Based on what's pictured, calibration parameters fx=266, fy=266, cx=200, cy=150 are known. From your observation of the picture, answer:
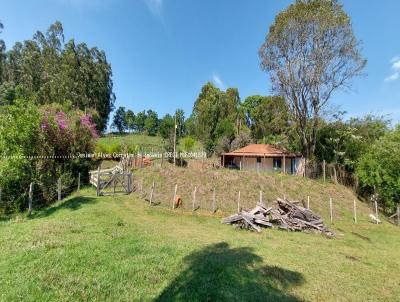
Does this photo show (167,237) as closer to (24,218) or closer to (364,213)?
(24,218)

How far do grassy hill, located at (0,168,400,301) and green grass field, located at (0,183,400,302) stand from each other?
2 centimetres

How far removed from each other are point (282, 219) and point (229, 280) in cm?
840

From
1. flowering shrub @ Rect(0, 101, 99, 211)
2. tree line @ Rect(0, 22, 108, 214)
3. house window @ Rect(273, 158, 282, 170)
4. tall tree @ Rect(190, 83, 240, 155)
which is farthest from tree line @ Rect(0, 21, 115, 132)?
house window @ Rect(273, 158, 282, 170)

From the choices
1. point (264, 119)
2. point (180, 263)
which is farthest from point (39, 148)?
point (264, 119)

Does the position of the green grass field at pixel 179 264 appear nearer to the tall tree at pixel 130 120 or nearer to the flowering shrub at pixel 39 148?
the flowering shrub at pixel 39 148

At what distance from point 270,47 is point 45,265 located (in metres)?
26.1

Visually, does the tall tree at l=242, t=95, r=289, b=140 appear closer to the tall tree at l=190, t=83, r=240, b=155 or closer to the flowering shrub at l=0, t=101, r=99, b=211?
the tall tree at l=190, t=83, r=240, b=155

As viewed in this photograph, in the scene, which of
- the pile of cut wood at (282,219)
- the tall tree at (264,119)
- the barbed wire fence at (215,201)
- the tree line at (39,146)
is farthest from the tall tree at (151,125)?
the pile of cut wood at (282,219)

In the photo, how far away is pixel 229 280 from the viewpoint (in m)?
6.17

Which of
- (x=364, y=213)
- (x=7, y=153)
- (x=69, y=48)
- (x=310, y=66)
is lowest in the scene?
(x=364, y=213)

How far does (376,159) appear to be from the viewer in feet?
72.2

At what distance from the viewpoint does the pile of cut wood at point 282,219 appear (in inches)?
521

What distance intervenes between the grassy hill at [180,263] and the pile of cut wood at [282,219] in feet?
2.22

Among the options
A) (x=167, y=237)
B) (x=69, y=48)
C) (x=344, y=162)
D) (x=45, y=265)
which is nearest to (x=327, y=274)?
(x=167, y=237)
